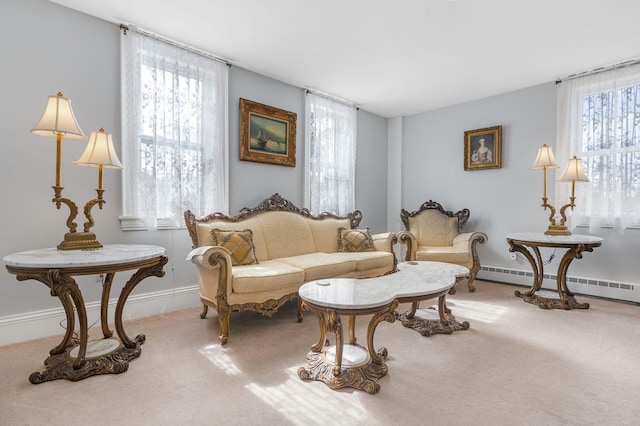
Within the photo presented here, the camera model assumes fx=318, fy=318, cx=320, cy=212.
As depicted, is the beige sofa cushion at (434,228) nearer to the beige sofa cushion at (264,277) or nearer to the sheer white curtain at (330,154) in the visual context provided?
the sheer white curtain at (330,154)

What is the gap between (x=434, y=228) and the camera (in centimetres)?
462

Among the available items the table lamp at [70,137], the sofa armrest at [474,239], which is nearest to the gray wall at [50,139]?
the table lamp at [70,137]

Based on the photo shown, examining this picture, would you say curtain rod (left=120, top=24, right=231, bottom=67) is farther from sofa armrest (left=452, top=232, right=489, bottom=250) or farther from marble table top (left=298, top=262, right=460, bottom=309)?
sofa armrest (left=452, top=232, right=489, bottom=250)

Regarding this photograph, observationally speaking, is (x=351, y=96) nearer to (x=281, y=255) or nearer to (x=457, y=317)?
(x=281, y=255)

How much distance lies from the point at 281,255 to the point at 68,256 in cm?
191

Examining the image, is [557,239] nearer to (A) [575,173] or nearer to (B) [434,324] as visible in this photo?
(A) [575,173]

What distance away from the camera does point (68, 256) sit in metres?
1.88

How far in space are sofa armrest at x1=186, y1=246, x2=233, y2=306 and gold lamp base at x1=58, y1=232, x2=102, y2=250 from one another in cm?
66

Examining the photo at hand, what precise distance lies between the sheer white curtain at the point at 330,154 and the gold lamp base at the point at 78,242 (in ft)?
8.42

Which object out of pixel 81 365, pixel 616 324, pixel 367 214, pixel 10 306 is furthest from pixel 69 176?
pixel 616 324

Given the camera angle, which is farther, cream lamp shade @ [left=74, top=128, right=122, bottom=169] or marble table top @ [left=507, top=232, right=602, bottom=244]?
marble table top @ [left=507, top=232, right=602, bottom=244]

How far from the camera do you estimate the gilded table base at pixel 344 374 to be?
1.75m

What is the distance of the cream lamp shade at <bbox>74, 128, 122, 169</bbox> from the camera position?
215 cm

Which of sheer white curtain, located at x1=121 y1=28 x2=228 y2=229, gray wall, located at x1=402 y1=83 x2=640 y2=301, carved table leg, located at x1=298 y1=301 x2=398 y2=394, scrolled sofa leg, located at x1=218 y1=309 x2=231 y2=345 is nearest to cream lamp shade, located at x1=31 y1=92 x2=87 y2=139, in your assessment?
sheer white curtain, located at x1=121 y1=28 x2=228 y2=229
